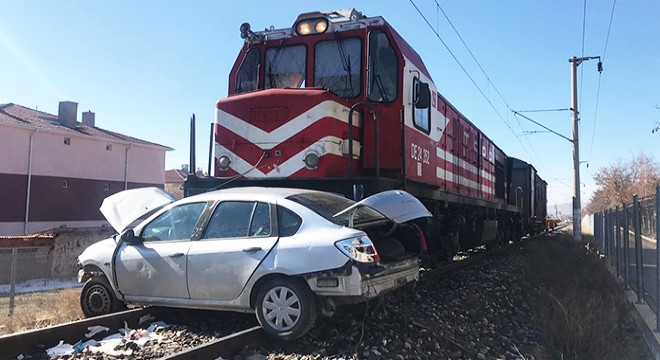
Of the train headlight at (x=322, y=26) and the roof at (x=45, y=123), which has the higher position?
the roof at (x=45, y=123)

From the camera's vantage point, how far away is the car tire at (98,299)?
6207 mm

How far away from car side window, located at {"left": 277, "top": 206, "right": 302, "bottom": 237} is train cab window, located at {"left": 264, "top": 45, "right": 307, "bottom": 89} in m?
3.32

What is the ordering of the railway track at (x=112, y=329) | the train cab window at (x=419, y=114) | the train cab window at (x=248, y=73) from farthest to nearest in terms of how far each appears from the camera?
the train cab window at (x=248, y=73) < the train cab window at (x=419, y=114) < the railway track at (x=112, y=329)

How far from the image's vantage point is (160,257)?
227 inches

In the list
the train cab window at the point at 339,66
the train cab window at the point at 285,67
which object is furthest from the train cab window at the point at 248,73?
the train cab window at the point at 339,66

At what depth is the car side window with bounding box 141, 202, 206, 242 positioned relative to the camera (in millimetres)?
5891

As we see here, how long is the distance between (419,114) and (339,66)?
1.82 m

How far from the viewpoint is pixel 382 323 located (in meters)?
5.60

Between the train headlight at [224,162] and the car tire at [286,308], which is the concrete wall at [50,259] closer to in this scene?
the train headlight at [224,162]

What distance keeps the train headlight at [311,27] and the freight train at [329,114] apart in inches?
0.6

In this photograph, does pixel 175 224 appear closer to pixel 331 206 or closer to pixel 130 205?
pixel 130 205

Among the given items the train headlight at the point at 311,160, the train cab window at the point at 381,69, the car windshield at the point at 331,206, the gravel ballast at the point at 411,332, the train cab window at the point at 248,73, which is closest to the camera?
the gravel ballast at the point at 411,332

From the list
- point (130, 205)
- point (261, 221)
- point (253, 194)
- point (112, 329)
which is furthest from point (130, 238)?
point (261, 221)

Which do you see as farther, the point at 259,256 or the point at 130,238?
the point at 130,238
